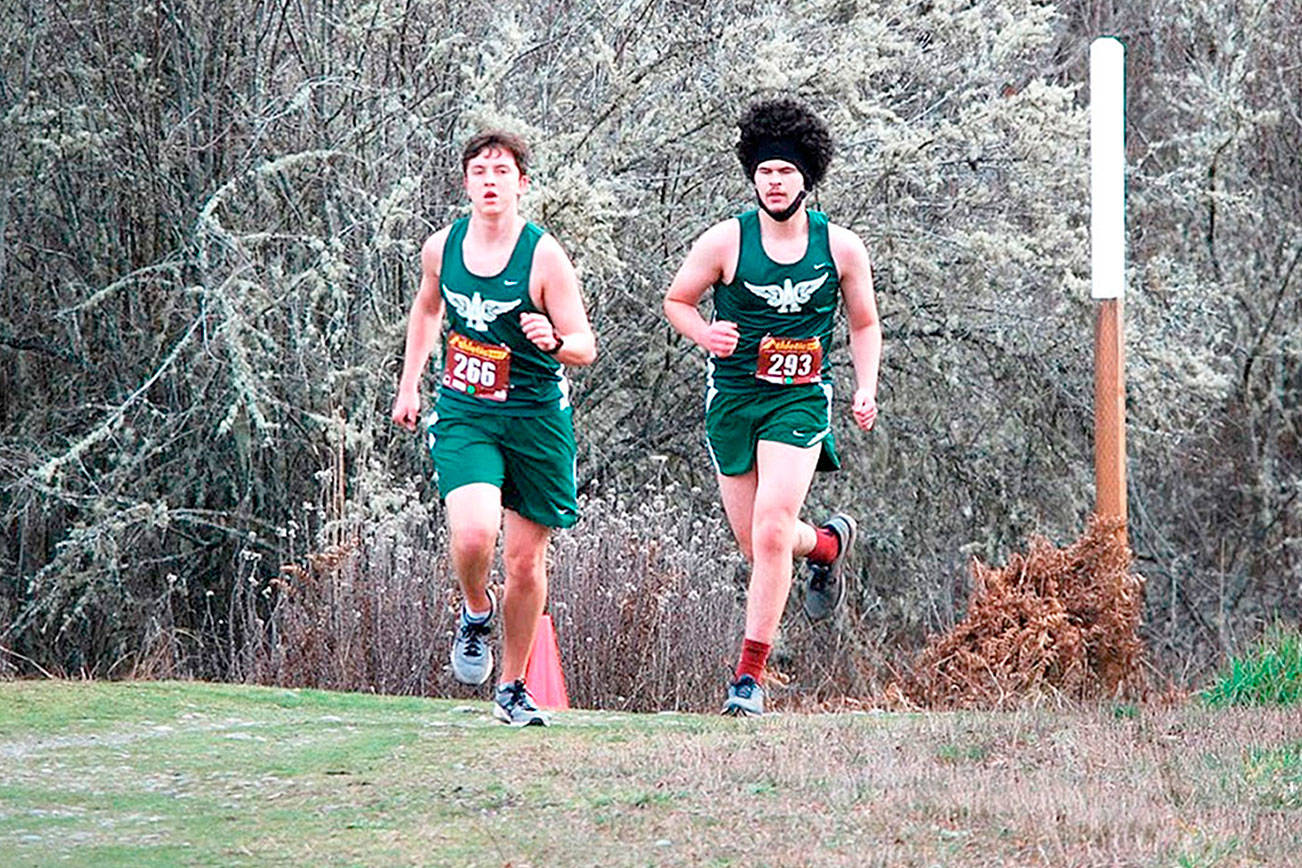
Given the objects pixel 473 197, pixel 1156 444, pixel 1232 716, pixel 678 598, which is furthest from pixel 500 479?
pixel 1156 444

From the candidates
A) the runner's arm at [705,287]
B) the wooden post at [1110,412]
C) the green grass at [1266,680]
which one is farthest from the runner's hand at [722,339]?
the wooden post at [1110,412]

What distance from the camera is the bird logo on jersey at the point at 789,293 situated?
26.5 ft

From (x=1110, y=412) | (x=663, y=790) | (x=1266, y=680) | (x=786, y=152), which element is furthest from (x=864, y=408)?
(x=663, y=790)

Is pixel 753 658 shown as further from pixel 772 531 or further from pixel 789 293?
pixel 789 293

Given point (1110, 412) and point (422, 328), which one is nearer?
point (422, 328)

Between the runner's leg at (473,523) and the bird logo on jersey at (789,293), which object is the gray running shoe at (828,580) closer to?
the bird logo on jersey at (789,293)

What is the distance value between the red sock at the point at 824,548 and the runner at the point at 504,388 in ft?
5.52

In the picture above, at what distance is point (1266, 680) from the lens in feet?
26.8

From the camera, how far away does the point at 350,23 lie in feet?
44.3

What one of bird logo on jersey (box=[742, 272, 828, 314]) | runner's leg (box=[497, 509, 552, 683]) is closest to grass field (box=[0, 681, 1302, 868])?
runner's leg (box=[497, 509, 552, 683])

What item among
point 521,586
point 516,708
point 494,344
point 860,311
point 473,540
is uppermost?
point 860,311

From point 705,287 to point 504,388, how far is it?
111cm

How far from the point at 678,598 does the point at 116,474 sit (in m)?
4.21

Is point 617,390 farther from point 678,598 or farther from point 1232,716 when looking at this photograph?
point 1232,716
